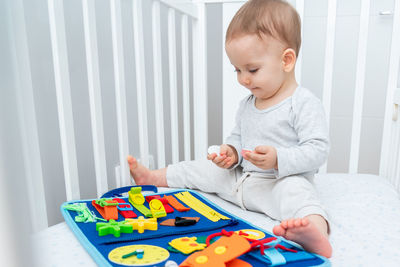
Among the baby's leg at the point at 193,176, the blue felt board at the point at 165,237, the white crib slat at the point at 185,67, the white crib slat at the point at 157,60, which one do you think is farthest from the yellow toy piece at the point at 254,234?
the white crib slat at the point at 185,67

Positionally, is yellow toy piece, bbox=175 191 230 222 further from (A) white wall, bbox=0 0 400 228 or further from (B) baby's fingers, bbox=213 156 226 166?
(A) white wall, bbox=0 0 400 228

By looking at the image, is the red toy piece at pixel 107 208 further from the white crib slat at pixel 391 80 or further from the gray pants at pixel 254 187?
the white crib slat at pixel 391 80

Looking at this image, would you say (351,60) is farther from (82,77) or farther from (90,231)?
(90,231)

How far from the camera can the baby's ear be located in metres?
0.83

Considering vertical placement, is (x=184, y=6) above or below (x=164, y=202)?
above

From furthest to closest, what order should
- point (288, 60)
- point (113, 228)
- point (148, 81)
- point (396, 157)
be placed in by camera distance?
point (148, 81)
point (396, 157)
point (288, 60)
point (113, 228)

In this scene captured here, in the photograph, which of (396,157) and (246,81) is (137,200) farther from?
(396,157)

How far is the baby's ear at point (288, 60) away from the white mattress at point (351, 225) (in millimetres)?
334

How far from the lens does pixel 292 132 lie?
0.86 metres

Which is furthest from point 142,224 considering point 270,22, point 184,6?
point 184,6

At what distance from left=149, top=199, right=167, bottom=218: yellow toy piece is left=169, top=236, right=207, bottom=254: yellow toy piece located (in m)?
0.13

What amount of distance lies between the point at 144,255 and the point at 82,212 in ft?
0.76

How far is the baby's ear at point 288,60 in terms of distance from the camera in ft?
2.74

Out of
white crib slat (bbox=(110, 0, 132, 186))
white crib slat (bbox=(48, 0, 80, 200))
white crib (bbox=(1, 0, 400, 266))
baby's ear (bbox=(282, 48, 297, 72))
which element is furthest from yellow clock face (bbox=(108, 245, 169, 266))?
baby's ear (bbox=(282, 48, 297, 72))
